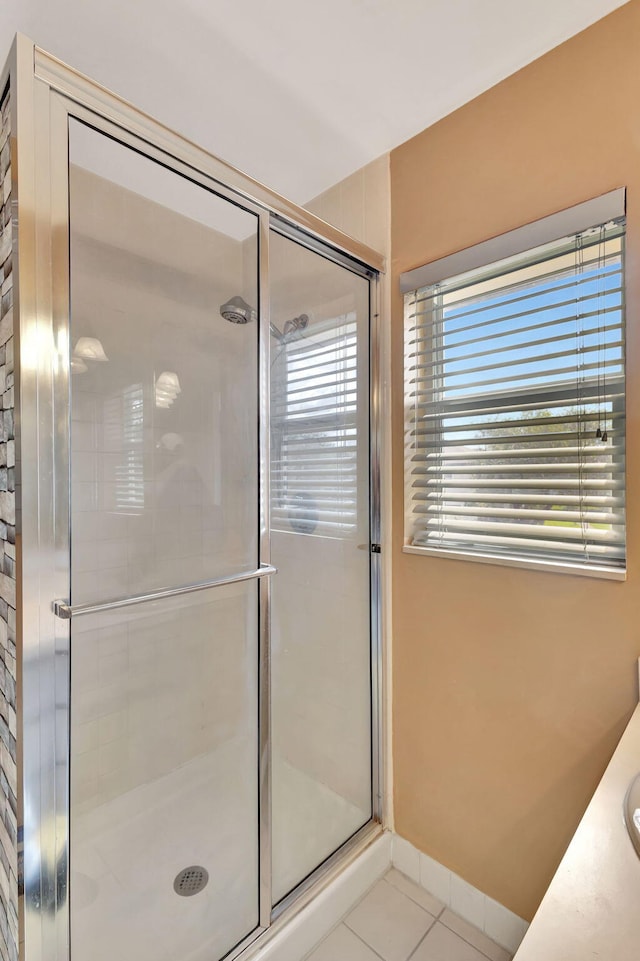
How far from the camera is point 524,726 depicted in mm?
1294

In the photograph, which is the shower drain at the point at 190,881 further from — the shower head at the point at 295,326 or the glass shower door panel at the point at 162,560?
the shower head at the point at 295,326

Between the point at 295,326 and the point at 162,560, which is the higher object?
the point at 295,326

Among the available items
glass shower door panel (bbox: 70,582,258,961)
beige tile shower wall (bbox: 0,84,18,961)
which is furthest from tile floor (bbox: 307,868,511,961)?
beige tile shower wall (bbox: 0,84,18,961)

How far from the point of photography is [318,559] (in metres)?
1.55

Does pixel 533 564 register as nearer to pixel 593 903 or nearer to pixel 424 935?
pixel 593 903

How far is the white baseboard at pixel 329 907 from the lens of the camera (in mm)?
1246

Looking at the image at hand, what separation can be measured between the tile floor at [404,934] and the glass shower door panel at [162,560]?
323 mm

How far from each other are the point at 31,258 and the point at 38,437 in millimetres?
335

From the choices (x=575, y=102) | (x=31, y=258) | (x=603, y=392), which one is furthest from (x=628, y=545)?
(x=31, y=258)

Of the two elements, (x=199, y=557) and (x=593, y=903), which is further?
(x=199, y=557)

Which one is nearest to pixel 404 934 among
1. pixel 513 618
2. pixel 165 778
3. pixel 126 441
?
pixel 165 778

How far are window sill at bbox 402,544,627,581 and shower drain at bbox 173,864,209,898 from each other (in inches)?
42.9

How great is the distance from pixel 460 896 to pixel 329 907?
1.36ft

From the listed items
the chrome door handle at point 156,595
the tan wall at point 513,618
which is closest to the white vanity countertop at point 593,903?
the tan wall at point 513,618
